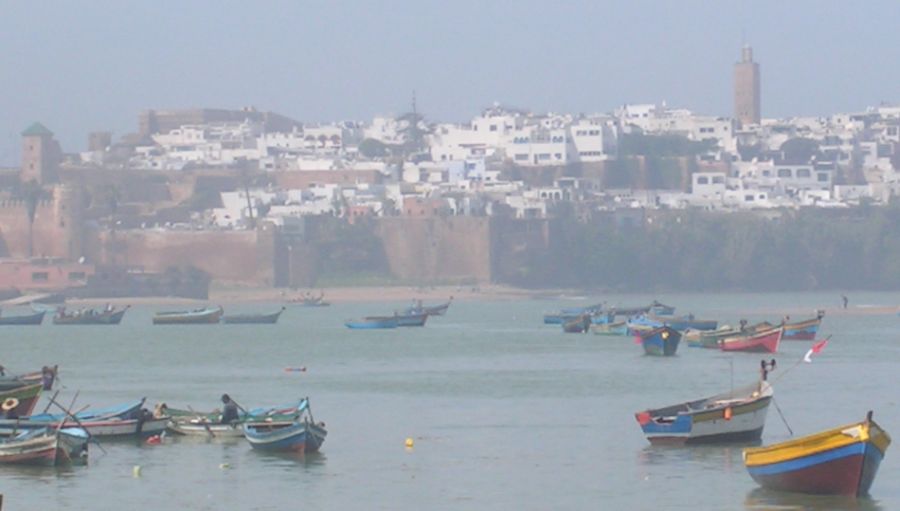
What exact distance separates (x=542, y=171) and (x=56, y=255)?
31424mm

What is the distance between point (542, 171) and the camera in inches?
5128

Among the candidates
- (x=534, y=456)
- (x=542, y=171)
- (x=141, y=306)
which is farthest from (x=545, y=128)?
(x=534, y=456)

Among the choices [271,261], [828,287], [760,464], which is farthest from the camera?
[828,287]

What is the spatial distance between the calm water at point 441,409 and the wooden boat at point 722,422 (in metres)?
0.31

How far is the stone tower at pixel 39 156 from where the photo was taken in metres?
124

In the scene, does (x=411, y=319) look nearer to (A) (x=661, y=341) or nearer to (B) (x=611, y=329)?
(B) (x=611, y=329)

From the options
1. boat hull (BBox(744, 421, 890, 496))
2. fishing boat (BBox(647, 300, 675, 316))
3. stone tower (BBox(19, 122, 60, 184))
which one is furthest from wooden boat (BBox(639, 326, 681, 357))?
stone tower (BBox(19, 122, 60, 184))

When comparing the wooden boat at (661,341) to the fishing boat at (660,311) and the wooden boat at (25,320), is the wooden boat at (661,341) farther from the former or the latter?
the wooden boat at (25,320)

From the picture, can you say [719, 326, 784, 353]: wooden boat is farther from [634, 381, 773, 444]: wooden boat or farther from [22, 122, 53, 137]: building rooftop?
[22, 122, 53, 137]: building rooftop

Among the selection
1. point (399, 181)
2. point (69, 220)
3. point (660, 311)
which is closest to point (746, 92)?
point (399, 181)

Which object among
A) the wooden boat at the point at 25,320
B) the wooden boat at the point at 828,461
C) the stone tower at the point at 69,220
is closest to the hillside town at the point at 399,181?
the stone tower at the point at 69,220

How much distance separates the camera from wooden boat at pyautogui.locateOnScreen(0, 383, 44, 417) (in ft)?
117

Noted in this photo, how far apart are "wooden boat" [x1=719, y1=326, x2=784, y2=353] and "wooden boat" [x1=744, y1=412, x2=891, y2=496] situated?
27.0 meters

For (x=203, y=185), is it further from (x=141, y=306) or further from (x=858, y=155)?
(x=858, y=155)
